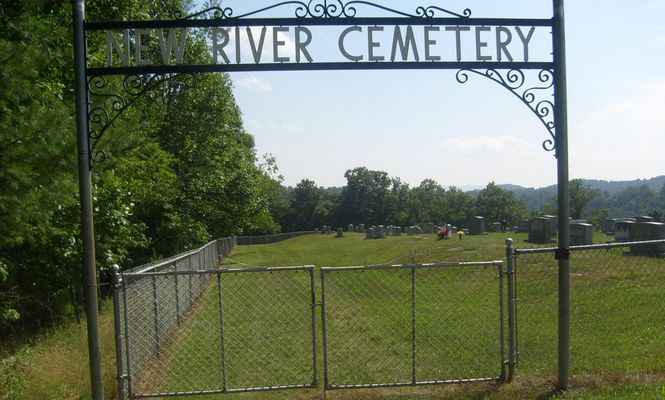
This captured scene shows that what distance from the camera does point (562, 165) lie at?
6.77m

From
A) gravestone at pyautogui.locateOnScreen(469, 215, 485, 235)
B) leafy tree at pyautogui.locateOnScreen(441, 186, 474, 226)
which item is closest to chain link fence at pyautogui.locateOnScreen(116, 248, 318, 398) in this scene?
gravestone at pyautogui.locateOnScreen(469, 215, 485, 235)

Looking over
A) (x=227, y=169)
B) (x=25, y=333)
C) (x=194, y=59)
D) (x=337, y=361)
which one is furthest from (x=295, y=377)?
(x=227, y=169)

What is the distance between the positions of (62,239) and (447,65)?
894 cm

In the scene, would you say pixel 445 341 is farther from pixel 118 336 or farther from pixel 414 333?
pixel 118 336

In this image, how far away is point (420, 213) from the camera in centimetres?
11200

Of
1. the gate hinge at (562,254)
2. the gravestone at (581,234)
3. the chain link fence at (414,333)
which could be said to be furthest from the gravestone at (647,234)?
the gate hinge at (562,254)

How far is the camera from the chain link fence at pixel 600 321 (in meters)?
7.89

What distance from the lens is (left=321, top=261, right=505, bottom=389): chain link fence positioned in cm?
745

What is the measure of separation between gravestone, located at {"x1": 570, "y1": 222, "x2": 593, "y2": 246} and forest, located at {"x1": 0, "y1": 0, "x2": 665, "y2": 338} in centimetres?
1533

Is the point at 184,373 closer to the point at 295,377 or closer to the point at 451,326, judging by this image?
the point at 295,377

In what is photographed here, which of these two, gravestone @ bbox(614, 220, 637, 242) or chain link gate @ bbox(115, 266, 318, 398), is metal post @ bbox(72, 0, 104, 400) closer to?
chain link gate @ bbox(115, 266, 318, 398)

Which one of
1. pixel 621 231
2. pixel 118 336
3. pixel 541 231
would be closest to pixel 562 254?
pixel 118 336

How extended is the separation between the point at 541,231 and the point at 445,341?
1933cm

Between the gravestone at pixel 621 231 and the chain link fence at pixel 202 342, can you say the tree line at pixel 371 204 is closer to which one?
the gravestone at pixel 621 231
